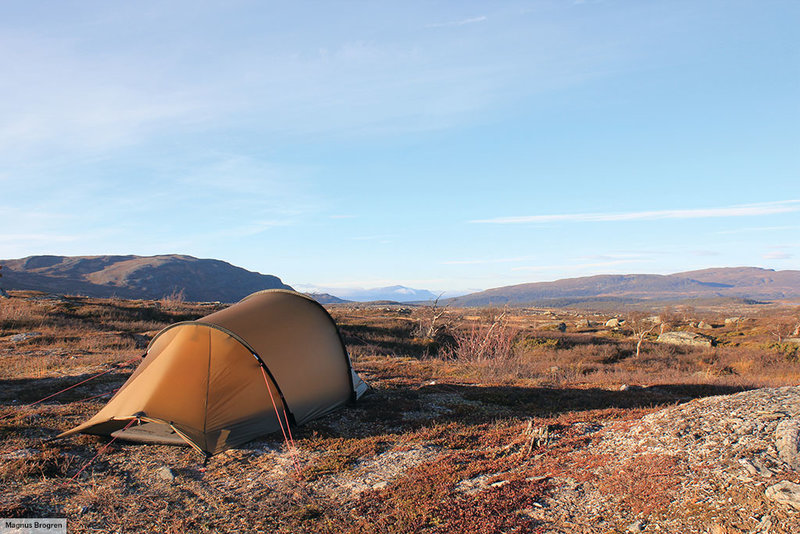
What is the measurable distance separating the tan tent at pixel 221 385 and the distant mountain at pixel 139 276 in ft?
368

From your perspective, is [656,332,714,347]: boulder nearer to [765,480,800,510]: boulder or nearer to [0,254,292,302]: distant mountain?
[765,480,800,510]: boulder

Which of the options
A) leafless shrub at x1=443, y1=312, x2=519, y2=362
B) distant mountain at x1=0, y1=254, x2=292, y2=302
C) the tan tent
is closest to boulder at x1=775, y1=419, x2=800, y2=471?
the tan tent

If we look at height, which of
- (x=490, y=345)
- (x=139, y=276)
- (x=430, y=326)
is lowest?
(x=430, y=326)

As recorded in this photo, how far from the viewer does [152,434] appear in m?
8.28

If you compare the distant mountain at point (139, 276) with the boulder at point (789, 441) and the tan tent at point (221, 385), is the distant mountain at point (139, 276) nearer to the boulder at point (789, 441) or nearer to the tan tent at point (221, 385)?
the tan tent at point (221, 385)

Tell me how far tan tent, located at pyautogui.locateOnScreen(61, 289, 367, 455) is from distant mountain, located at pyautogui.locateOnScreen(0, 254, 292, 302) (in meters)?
112

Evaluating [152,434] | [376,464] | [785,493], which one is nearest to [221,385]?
[152,434]

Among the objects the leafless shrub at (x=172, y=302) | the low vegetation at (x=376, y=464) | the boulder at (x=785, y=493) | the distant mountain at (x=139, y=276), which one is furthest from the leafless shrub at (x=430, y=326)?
the distant mountain at (x=139, y=276)

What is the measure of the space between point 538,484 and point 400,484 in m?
1.83

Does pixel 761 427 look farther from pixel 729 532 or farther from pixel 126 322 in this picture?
pixel 126 322

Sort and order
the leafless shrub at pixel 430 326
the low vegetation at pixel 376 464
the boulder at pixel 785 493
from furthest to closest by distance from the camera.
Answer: the leafless shrub at pixel 430 326, the low vegetation at pixel 376 464, the boulder at pixel 785 493

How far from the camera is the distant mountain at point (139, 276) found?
384 feet

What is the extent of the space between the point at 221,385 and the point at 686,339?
3562 cm

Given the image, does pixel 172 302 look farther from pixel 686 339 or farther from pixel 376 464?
pixel 686 339
